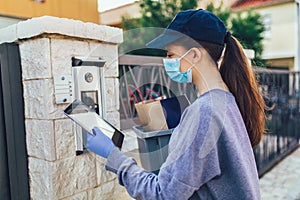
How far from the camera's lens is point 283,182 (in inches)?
160

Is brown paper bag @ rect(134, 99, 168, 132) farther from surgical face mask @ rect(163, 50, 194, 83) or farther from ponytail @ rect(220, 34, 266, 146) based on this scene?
ponytail @ rect(220, 34, 266, 146)

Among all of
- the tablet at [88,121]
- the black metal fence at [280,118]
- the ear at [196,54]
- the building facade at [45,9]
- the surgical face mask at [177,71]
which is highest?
the building facade at [45,9]

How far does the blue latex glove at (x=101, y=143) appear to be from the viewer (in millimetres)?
1214

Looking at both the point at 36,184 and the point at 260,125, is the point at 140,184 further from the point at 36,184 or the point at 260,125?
the point at 36,184

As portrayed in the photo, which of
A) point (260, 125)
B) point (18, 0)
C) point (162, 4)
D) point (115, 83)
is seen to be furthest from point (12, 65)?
point (162, 4)

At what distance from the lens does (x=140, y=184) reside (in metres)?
1.11

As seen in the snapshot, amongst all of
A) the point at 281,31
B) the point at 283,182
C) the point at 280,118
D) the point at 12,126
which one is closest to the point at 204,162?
the point at 12,126

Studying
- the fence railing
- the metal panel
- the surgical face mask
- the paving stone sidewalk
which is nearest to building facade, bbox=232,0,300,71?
the fence railing

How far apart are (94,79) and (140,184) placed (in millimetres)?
824

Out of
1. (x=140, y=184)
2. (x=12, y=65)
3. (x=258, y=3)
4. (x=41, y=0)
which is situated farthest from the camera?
(x=258, y=3)

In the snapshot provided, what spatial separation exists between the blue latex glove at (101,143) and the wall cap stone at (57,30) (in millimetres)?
668

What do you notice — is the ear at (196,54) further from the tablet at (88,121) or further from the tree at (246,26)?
the tree at (246,26)

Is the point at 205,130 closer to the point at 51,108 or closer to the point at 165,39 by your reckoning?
the point at 165,39

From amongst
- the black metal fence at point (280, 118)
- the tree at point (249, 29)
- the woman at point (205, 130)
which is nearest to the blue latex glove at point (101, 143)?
the woman at point (205, 130)
